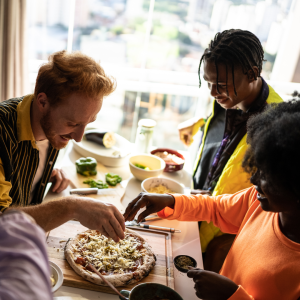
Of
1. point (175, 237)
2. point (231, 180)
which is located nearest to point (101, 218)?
point (175, 237)

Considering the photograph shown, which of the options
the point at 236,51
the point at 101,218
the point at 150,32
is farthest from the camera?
the point at 150,32

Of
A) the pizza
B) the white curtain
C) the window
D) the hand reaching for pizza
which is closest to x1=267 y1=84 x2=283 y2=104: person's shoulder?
the hand reaching for pizza

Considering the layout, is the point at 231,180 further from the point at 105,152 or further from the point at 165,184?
the point at 105,152

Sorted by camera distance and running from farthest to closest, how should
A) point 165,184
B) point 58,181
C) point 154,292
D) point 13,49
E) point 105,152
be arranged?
point 13,49 < point 105,152 < point 165,184 < point 58,181 < point 154,292

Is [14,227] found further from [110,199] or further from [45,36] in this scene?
[45,36]

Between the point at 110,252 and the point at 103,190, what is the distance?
547 mm

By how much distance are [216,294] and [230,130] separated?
109 centimetres

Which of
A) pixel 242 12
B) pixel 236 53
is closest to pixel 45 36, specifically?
pixel 242 12

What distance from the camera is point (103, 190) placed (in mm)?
1825

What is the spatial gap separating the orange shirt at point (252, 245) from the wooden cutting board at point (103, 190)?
0.34m

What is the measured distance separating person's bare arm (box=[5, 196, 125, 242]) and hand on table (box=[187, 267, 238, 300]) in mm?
371

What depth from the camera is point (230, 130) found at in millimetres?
1896

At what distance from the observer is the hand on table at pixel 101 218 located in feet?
4.08

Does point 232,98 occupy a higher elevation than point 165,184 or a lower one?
higher
